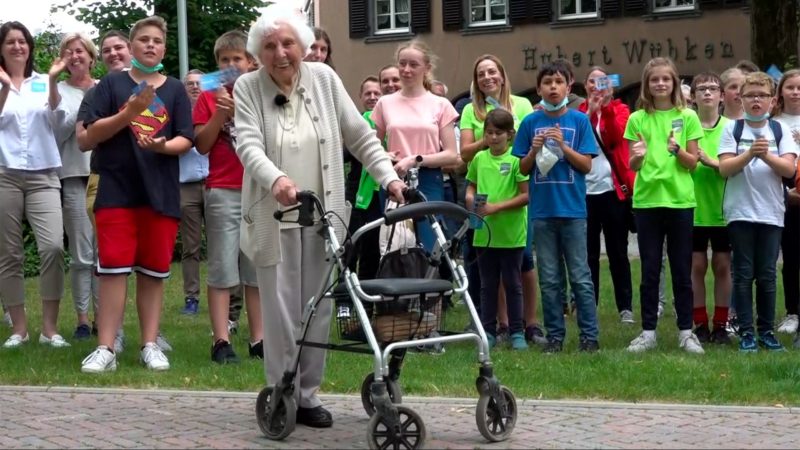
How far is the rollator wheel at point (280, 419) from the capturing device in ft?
22.7

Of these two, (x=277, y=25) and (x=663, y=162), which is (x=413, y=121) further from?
(x=277, y=25)

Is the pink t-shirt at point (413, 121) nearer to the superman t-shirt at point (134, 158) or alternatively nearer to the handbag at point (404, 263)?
the superman t-shirt at point (134, 158)

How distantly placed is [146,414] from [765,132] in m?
4.91

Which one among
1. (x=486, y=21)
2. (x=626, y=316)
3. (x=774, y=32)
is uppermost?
(x=486, y=21)

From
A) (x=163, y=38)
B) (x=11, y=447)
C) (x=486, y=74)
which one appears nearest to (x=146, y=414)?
(x=11, y=447)

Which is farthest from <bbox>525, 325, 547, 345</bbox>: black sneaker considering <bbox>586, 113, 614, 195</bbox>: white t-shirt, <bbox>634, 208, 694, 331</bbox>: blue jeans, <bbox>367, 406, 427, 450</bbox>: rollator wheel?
<bbox>367, 406, 427, 450</bbox>: rollator wheel

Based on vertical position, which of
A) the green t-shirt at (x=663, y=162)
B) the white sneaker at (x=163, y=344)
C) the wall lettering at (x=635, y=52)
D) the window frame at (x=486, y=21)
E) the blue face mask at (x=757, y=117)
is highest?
the window frame at (x=486, y=21)

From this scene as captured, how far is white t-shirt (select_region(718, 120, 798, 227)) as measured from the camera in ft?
→ 32.7

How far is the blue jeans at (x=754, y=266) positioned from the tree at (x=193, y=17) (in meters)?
19.5

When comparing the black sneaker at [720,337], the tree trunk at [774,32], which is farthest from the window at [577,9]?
the black sneaker at [720,337]

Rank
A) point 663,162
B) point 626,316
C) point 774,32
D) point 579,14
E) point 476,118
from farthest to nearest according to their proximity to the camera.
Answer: point 579,14 < point 774,32 < point 626,316 < point 476,118 < point 663,162

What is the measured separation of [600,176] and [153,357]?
14.2ft

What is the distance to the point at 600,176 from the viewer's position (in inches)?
467

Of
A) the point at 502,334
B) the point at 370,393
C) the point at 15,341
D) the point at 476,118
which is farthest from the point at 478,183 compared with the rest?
the point at 370,393
